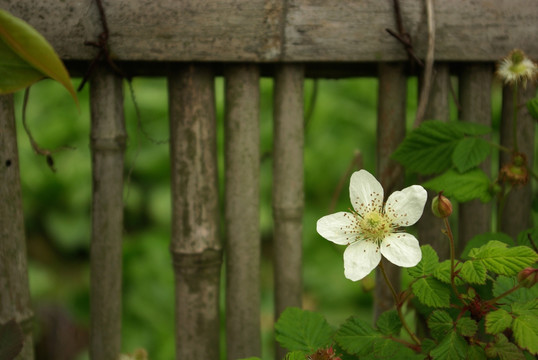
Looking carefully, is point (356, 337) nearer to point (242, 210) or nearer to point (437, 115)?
point (242, 210)

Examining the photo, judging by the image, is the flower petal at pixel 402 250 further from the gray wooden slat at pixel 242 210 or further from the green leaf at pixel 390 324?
the gray wooden slat at pixel 242 210

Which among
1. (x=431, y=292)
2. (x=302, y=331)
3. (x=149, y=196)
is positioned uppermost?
(x=431, y=292)

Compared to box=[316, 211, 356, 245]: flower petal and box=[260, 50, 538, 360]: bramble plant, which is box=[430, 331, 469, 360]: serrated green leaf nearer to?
box=[260, 50, 538, 360]: bramble plant

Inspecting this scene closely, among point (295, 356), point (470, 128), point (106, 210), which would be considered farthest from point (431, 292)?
point (106, 210)

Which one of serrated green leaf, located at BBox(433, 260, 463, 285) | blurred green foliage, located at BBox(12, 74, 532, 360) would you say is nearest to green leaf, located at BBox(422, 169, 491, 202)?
serrated green leaf, located at BBox(433, 260, 463, 285)

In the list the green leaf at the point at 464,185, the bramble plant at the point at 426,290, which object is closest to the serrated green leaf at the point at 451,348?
the bramble plant at the point at 426,290

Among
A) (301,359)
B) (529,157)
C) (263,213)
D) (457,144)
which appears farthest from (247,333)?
(263,213)

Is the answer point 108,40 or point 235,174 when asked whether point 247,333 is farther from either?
point 108,40
